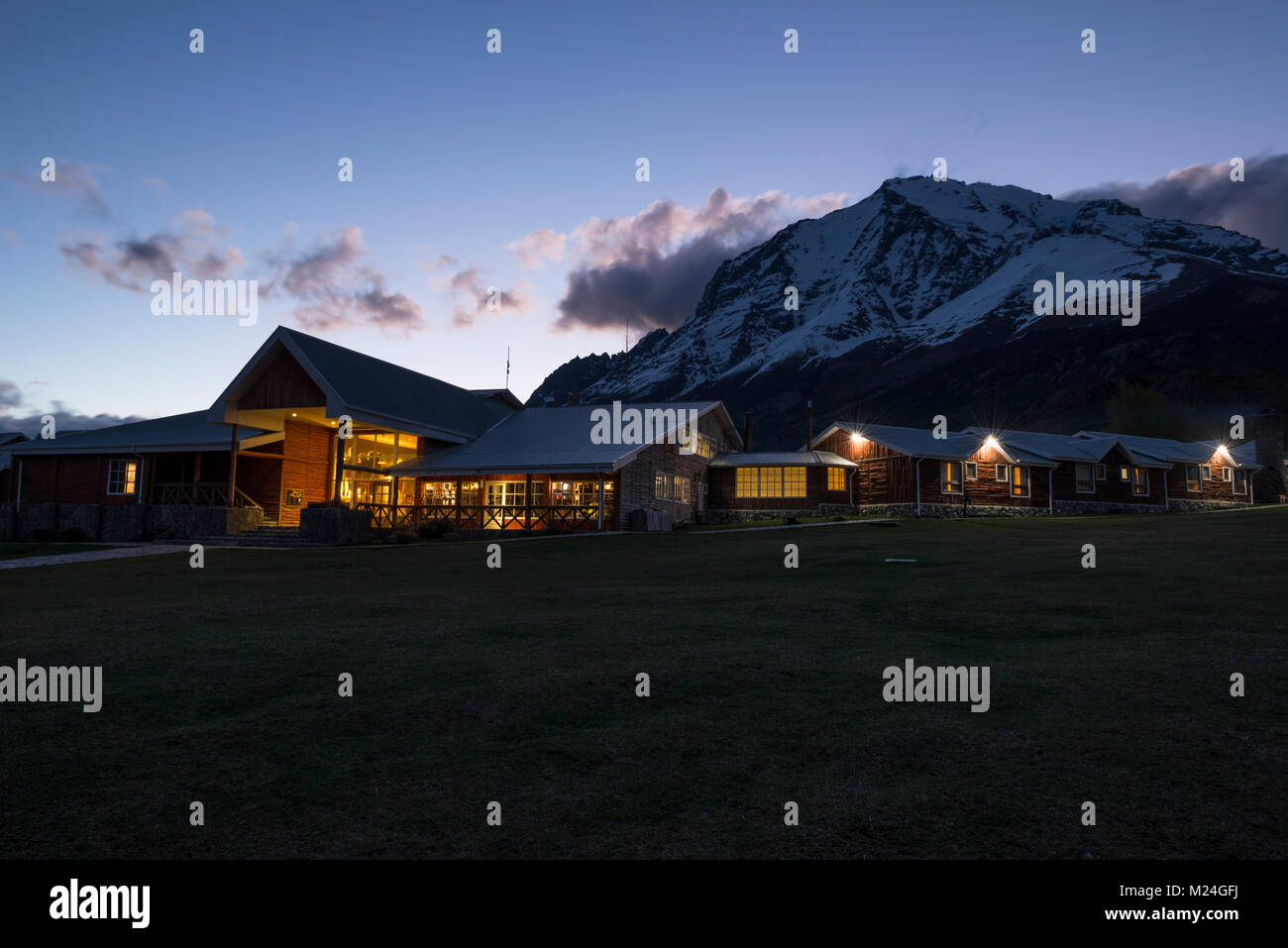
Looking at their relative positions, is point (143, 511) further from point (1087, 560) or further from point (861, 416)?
point (861, 416)

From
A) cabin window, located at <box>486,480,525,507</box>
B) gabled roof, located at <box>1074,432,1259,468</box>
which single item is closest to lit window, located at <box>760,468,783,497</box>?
cabin window, located at <box>486,480,525,507</box>

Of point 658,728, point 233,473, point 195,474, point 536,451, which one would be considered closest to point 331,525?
point 233,473

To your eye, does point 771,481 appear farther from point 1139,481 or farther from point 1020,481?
point 1139,481

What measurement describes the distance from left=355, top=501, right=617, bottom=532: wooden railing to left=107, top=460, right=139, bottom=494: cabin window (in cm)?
1169

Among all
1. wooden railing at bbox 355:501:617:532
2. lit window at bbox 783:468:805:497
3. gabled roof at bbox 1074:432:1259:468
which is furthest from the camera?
gabled roof at bbox 1074:432:1259:468

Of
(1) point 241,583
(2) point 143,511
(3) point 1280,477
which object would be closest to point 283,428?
(2) point 143,511

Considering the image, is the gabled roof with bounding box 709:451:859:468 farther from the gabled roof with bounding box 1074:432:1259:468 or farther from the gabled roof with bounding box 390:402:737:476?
the gabled roof with bounding box 1074:432:1259:468

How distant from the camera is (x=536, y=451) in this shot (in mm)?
34562

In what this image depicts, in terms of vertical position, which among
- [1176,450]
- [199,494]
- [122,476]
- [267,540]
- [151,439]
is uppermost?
[1176,450]

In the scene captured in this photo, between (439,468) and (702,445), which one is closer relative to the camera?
(439,468)

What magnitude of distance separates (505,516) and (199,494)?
13764mm

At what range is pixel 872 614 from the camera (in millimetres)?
11383

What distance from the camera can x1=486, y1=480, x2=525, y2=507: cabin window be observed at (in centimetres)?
3438
